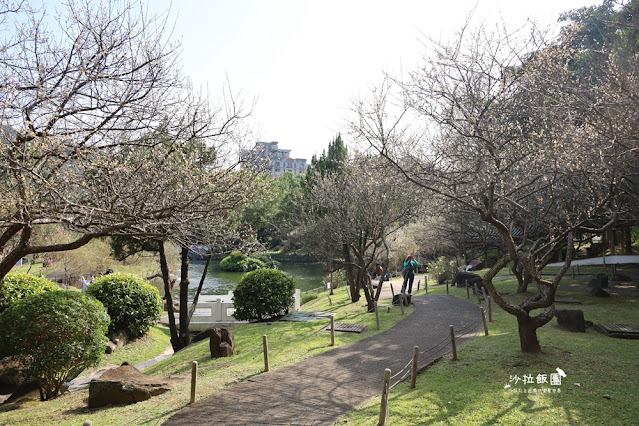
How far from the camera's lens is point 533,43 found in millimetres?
8852

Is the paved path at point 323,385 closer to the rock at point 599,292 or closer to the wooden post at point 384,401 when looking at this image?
the wooden post at point 384,401

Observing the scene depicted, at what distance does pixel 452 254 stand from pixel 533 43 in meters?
29.8

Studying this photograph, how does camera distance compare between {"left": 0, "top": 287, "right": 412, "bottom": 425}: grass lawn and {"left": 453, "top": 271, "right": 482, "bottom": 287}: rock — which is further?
{"left": 453, "top": 271, "right": 482, "bottom": 287}: rock

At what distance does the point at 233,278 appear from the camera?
145ft

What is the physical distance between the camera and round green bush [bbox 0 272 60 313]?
11.8 meters

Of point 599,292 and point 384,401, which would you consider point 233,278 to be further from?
point 384,401

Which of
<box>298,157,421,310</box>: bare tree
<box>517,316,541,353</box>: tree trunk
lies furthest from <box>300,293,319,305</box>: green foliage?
<box>517,316,541,353</box>: tree trunk

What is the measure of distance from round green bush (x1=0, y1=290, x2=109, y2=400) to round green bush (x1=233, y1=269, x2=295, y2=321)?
20.6ft

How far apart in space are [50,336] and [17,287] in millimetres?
4662

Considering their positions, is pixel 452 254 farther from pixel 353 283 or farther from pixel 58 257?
pixel 58 257

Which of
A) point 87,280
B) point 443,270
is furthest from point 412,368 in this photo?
point 87,280

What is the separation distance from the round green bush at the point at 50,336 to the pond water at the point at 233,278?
20.0m

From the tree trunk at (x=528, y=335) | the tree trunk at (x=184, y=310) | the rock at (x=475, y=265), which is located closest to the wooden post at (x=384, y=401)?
the tree trunk at (x=528, y=335)

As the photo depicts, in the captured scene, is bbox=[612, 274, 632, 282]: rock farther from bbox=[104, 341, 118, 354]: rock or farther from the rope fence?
bbox=[104, 341, 118, 354]: rock
